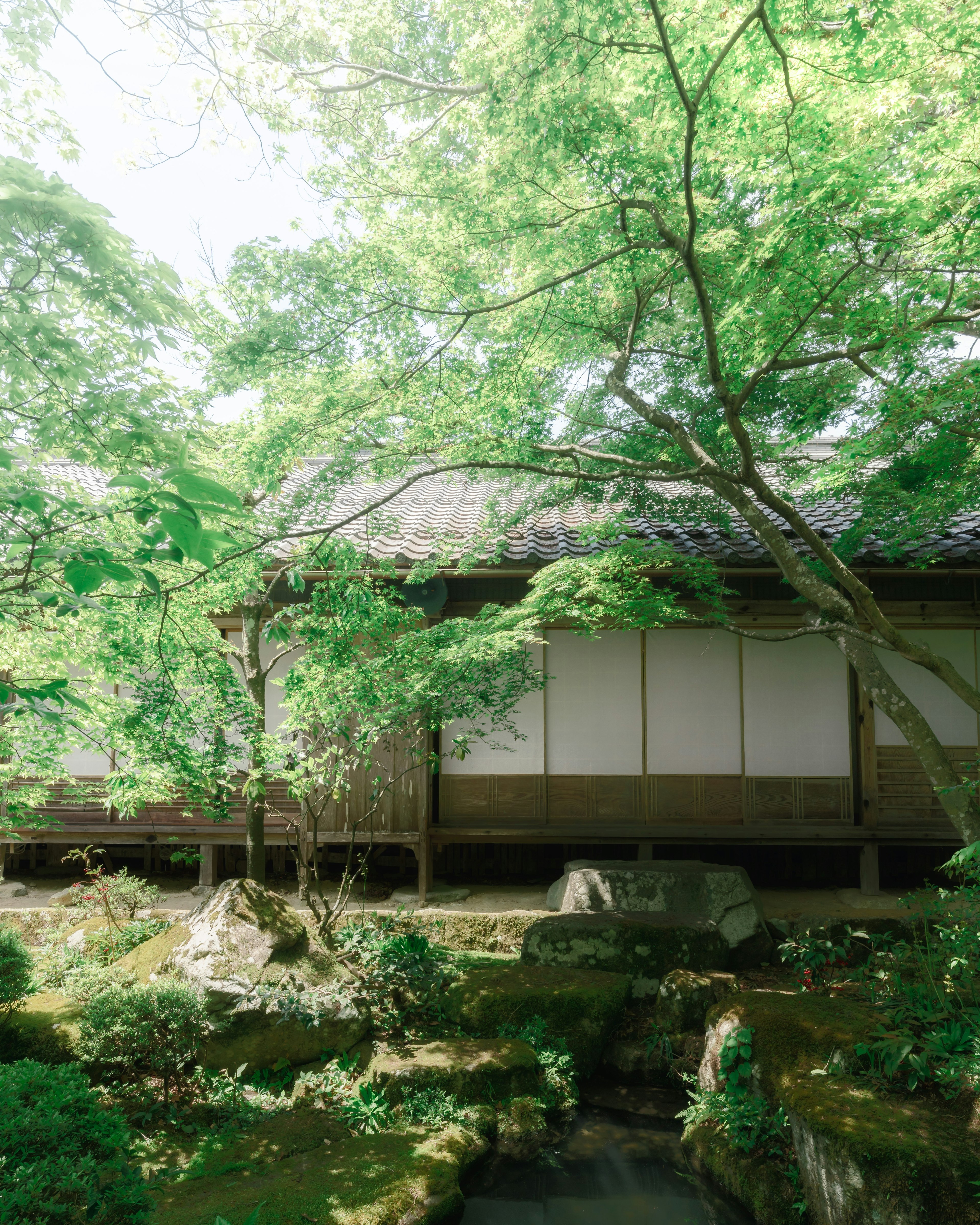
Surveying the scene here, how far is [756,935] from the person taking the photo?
7.59 meters

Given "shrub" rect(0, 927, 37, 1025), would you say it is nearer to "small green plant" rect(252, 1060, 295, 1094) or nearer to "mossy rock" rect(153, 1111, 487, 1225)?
"small green plant" rect(252, 1060, 295, 1094)

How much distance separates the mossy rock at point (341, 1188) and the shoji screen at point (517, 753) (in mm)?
4957

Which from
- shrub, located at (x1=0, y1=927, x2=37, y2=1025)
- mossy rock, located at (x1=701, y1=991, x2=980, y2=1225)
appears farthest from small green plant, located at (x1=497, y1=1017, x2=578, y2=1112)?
shrub, located at (x1=0, y1=927, x2=37, y2=1025)

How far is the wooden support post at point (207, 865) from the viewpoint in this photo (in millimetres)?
9312

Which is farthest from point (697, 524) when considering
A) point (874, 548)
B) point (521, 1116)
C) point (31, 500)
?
point (31, 500)

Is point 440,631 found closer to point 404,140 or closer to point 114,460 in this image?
point 114,460

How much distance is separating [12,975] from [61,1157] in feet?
10.4

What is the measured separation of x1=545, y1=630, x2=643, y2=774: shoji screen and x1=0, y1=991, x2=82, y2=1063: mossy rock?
5.57 m

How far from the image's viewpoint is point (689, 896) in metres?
7.78

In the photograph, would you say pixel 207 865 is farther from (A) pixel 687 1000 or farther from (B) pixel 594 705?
(A) pixel 687 1000

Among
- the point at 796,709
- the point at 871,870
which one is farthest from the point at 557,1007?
the point at 796,709

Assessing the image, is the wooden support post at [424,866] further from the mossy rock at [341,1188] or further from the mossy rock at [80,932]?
the mossy rock at [341,1188]

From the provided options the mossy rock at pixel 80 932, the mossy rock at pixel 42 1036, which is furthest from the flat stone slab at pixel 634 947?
the mossy rock at pixel 80 932

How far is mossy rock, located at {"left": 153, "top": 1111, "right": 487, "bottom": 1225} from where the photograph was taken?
364 cm
